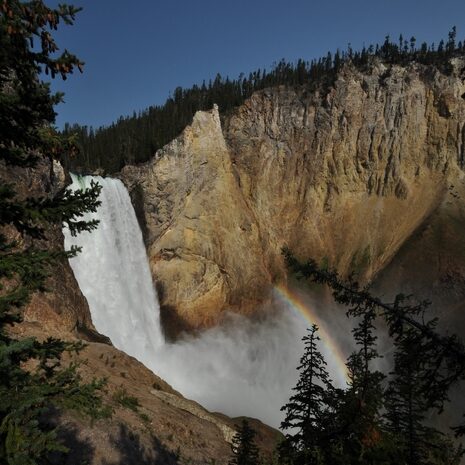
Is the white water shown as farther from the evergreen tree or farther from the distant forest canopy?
the evergreen tree

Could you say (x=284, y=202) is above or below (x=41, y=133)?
above

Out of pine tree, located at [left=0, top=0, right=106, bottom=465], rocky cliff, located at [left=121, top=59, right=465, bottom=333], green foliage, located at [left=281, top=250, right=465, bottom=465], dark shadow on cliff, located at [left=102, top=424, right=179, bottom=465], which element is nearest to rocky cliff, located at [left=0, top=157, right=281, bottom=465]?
dark shadow on cliff, located at [left=102, top=424, right=179, bottom=465]

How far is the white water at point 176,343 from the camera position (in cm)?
3619

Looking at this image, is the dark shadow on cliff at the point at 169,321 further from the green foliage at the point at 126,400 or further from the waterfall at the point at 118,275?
the green foliage at the point at 126,400

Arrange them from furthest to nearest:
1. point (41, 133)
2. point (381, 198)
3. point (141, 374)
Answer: point (381, 198) < point (141, 374) < point (41, 133)

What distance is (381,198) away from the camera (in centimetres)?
5325

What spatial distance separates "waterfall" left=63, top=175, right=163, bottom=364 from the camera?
36.2 meters

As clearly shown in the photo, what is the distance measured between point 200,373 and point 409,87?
4058 centimetres

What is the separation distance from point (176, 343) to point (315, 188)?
24.6 metres

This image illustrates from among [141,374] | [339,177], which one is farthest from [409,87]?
[141,374]

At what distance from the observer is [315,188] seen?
5409 centimetres

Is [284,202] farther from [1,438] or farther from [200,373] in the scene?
[1,438]

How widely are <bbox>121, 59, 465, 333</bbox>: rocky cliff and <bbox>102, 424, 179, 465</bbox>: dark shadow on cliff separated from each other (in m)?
28.0

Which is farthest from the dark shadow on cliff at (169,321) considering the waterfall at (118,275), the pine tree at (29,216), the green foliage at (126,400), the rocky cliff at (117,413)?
the pine tree at (29,216)
